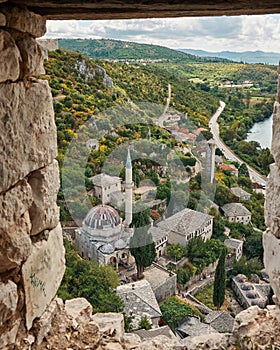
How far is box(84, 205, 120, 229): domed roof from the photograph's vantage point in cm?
1575

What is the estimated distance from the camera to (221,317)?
12070 millimetres

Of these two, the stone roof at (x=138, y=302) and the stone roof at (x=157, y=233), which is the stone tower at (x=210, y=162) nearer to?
the stone roof at (x=157, y=233)

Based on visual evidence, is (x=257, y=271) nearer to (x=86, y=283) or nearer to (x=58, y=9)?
(x=86, y=283)

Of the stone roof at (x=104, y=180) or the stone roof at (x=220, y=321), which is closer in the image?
the stone roof at (x=220, y=321)

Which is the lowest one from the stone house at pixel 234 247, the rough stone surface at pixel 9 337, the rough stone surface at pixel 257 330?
the stone house at pixel 234 247

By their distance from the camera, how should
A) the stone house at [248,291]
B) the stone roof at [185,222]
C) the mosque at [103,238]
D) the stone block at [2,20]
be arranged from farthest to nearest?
the stone roof at [185,222] < the mosque at [103,238] < the stone house at [248,291] < the stone block at [2,20]

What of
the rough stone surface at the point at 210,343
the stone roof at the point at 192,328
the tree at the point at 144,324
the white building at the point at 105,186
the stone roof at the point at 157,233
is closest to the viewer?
the rough stone surface at the point at 210,343

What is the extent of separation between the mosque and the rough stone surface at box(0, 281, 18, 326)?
557 inches

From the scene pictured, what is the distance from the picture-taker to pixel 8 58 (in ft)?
4.49

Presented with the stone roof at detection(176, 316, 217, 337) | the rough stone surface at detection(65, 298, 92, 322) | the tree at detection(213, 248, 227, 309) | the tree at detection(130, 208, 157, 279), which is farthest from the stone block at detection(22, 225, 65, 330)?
the tree at detection(130, 208, 157, 279)

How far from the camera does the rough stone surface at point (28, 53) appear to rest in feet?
4.92

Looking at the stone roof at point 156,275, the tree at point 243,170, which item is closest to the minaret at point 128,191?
the stone roof at point 156,275

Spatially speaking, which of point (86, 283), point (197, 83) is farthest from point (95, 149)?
point (197, 83)

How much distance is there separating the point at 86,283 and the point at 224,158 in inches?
627
